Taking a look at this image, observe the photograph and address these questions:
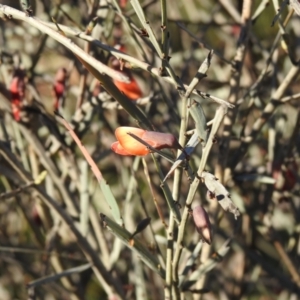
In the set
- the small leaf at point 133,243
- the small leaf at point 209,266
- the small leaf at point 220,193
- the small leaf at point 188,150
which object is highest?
the small leaf at point 188,150

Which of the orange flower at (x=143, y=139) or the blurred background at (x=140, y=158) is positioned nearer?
the orange flower at (x=143, y=139)

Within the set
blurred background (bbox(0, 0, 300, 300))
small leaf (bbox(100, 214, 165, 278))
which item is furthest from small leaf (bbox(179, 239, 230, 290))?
small leaf (bbox(100, 214, 165, 278))

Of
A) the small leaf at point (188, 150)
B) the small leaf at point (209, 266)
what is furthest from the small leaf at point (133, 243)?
the small leaf at point (188, 150)

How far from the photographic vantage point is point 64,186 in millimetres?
1931

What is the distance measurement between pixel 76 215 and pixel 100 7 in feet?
1.98

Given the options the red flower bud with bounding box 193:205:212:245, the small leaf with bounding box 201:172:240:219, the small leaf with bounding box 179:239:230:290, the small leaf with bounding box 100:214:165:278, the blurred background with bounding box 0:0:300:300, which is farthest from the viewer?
the blurred background with bounding box 0:0:300:300

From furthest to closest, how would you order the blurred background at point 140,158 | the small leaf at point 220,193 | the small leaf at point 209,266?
the blurred background at point 140,158
the small leaf at point 209,266
the small leaf at point 220,193

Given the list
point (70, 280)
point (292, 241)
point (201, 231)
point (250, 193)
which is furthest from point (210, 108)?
point (201, 231)

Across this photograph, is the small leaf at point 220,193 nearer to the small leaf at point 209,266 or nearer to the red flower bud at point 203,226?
the red flower bud at point 203,226

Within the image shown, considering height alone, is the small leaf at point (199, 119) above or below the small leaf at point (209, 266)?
above

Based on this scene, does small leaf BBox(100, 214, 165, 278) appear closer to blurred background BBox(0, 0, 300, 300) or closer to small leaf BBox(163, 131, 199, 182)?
blurred background BBox(0, 0, 300, 300)

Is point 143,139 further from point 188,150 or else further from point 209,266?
point 209,266

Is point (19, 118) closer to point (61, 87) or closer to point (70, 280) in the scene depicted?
point (61, 87)

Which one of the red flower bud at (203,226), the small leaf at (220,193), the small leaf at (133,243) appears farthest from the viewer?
the small leaf at (133,243)
